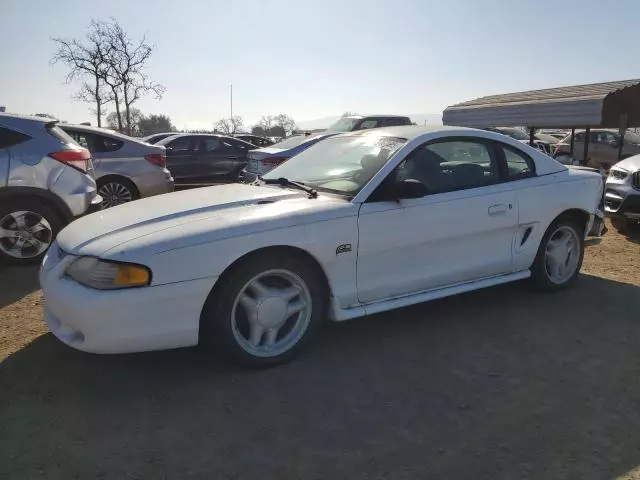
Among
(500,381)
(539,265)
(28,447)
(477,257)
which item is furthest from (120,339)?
(539,265)

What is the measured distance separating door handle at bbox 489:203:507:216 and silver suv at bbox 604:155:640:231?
379cm

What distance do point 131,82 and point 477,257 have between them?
23.9 m

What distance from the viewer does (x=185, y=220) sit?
3.18 meters

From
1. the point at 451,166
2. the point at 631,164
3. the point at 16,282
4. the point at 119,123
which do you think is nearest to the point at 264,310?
the point at 451,166

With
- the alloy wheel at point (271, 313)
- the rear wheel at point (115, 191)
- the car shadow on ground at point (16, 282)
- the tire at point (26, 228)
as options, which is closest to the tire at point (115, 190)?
the rear wheel at point (115, 191)

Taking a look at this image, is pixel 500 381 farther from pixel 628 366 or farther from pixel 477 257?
pixel 477 257

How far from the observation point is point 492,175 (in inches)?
166

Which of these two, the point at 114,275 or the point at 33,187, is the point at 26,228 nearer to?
the point at 33,187

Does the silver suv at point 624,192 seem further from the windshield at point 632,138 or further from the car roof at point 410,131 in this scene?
the windshield at point 632,138

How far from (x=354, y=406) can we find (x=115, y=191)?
6.39 m

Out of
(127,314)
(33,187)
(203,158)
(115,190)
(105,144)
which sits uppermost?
(105,144)

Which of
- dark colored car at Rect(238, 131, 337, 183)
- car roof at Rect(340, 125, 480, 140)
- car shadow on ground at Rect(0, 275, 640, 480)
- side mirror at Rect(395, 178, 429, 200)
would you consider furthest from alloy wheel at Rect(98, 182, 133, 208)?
side mirror at Rect(395, 178, 429, 200)

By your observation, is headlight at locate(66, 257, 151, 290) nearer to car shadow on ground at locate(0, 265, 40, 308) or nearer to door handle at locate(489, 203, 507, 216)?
car shadow on ground at locate(0, 265, 40, 308)

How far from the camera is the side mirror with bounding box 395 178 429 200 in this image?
11.5ft
